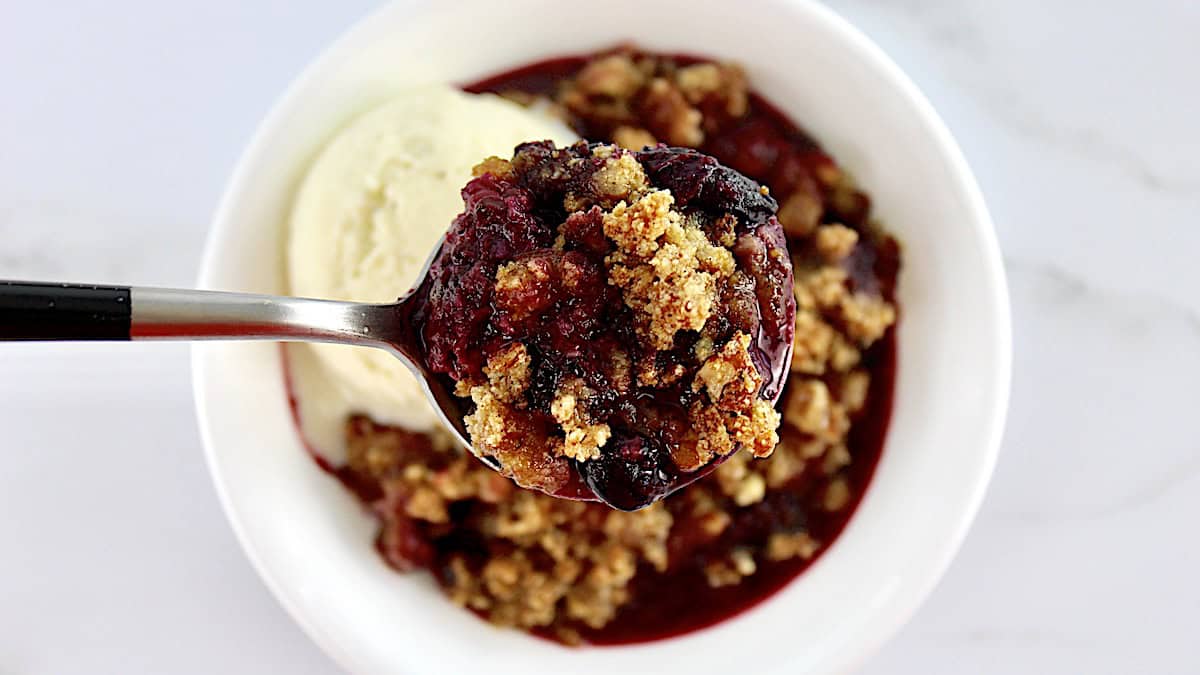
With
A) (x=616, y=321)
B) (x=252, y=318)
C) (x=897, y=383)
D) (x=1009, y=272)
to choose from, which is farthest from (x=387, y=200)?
(x=1009, y=272)

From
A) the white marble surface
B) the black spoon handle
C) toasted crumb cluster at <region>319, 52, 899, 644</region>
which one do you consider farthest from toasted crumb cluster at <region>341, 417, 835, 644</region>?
the black spoon handle

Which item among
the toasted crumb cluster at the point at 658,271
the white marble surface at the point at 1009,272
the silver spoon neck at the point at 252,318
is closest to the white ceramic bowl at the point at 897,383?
the white marble surface at the point at 1009,272

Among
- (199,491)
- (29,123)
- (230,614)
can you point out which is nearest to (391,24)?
(29,123)

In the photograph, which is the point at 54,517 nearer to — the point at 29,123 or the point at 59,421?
the point at 59,421

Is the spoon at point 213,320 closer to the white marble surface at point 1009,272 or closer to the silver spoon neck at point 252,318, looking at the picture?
the silver spoon neck at point 252,318

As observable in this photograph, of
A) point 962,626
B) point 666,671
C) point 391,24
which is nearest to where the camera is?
point 391,24

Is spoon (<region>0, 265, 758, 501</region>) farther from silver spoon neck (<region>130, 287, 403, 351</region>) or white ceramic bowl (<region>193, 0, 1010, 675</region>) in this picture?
white ceramic bowl (<region>193, 0, 1010, 675</region>)
